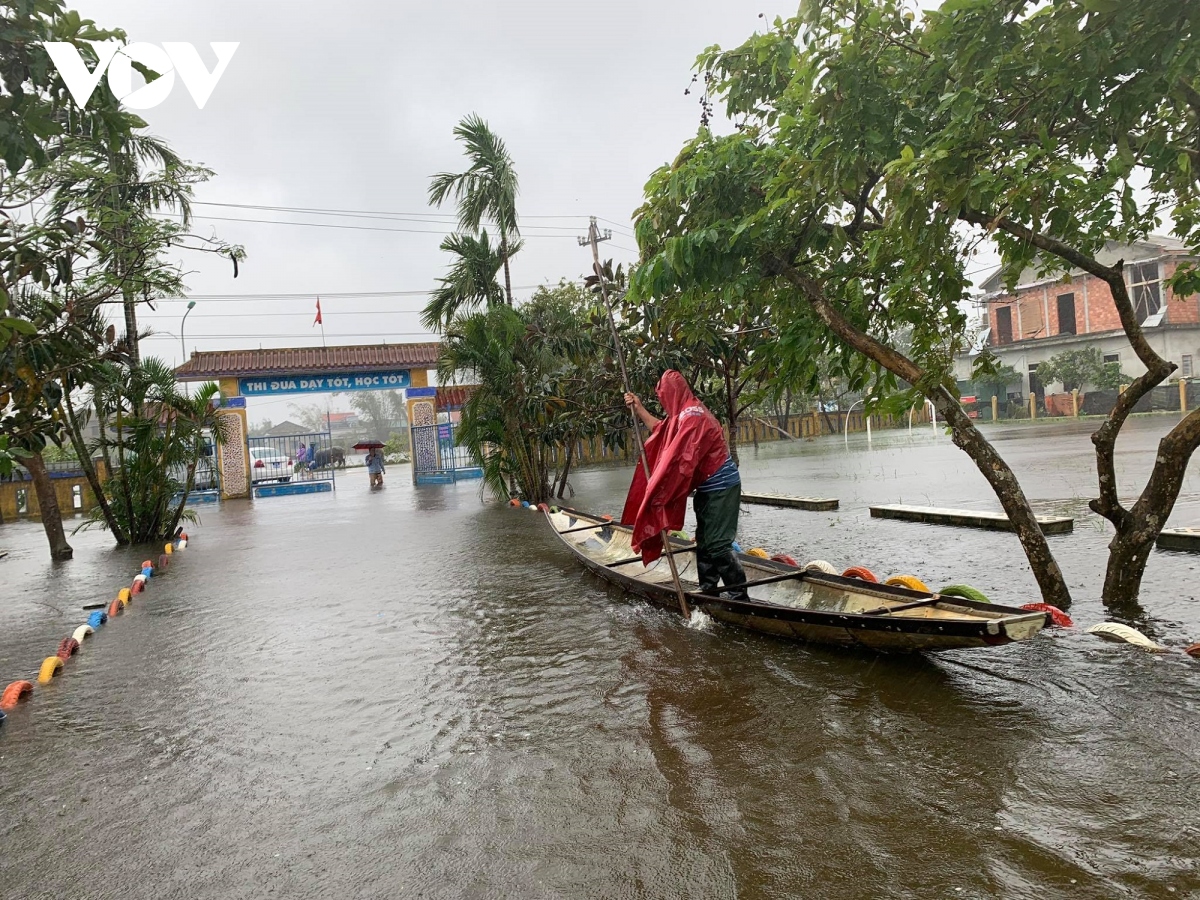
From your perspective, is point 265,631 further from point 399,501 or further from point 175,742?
point 399,501

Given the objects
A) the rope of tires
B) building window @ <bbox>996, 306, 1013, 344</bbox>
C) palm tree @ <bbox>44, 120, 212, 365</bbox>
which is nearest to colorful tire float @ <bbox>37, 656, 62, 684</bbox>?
the rope of tires

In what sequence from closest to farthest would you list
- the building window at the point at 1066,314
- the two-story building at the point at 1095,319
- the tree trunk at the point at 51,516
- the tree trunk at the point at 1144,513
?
the tree trunk at the point at 1144,513
the tree trunk at the point at 51,516
the two-story building at the point at 1095,319
the building window at the point at 1066,314

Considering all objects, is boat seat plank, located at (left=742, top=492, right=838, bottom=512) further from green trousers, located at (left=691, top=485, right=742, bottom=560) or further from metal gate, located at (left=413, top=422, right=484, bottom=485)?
metal gate, located at (left=413, top=422, right=484, bottom=485)

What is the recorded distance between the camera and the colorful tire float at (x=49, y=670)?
242 inches

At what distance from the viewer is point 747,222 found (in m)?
5.87

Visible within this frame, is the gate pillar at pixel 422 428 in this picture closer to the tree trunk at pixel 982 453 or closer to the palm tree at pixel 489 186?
the palm tree at pixel 489 186

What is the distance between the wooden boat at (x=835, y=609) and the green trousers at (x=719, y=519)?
0.34 meters

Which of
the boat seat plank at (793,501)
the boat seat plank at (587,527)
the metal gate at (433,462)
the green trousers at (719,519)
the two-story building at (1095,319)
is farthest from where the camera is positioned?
the two-story building at (1095,319)

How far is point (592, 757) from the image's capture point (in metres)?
4.14

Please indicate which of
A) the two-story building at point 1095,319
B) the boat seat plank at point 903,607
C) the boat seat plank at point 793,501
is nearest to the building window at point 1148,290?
the two-story building at point 1095,319

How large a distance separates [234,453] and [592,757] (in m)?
23.8

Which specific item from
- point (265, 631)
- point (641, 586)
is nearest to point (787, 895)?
point (641, 586)

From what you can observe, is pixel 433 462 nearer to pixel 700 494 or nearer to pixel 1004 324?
pixel 700 494

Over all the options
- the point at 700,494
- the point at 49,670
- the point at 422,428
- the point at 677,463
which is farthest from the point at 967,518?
the point at 422,428
